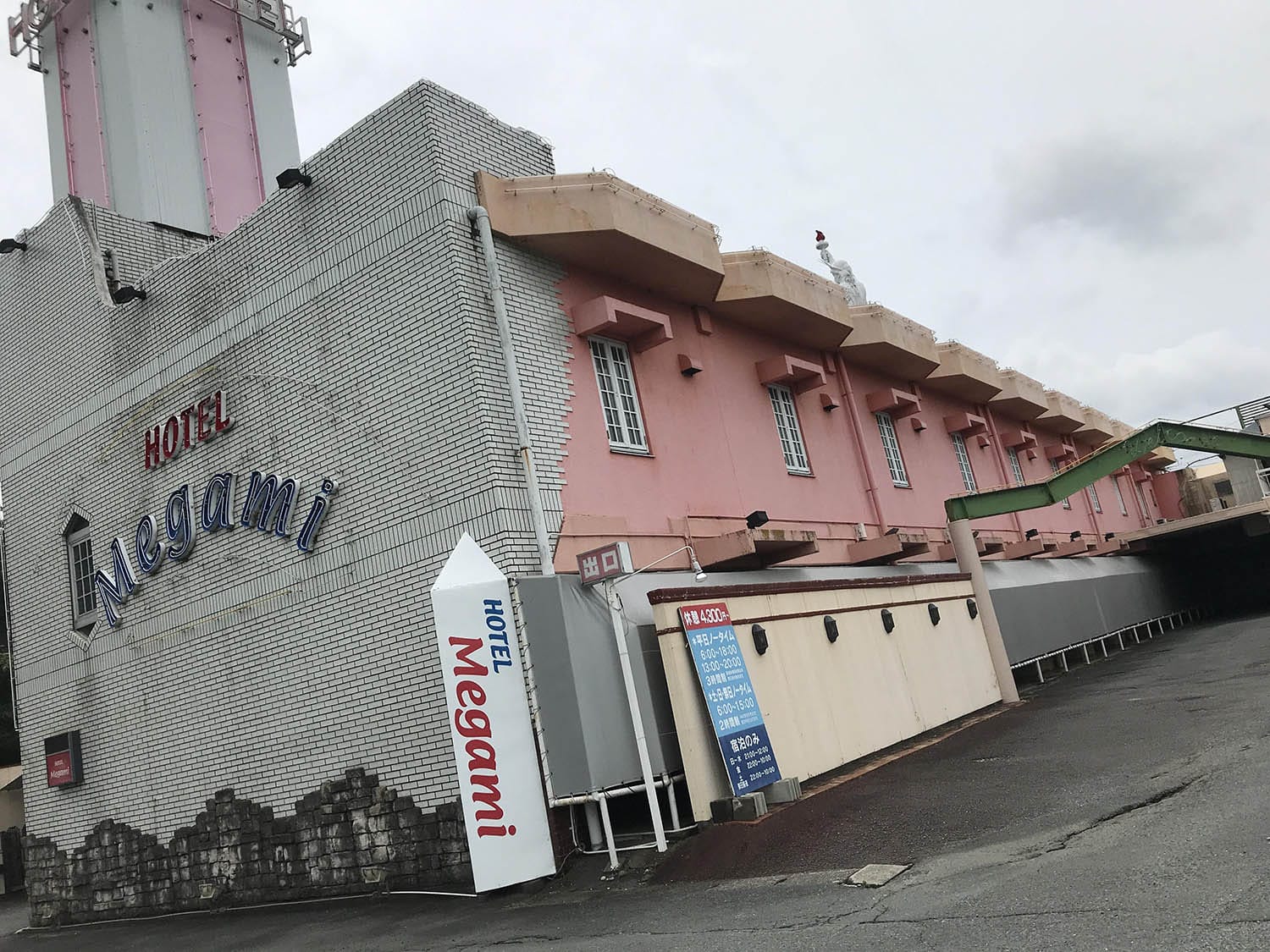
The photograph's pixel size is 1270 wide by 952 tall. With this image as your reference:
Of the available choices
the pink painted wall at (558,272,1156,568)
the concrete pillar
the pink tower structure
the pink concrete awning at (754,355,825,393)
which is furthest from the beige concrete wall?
the pink tower structure

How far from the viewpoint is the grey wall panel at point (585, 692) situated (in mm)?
9633

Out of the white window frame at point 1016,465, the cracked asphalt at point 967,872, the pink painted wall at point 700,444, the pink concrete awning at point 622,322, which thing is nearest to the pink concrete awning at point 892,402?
the pink painted wall at point 700,444

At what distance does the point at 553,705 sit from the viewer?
970cm

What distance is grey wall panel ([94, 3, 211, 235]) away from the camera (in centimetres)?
1970

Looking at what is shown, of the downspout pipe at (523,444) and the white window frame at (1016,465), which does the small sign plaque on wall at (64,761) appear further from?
the white window frame at (1016,465)

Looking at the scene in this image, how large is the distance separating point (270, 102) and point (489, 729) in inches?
700

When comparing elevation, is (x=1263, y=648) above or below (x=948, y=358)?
below

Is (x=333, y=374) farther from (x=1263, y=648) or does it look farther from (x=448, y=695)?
(x=1263, y=648)

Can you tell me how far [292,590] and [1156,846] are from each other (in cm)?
898

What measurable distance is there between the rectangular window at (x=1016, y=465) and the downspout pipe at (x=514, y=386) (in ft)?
61.3

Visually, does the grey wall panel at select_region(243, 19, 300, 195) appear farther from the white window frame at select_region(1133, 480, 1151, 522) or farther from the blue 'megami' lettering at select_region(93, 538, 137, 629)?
the white window frame at select_region(1133, 480, 1151, 522)

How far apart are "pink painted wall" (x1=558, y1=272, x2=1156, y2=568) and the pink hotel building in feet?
0.10

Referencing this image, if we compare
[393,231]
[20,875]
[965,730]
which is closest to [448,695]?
[393,231]

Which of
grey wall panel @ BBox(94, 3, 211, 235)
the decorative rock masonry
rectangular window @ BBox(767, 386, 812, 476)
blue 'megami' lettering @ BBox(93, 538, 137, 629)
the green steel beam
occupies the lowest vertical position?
the decorative rock masonry
